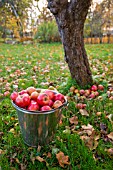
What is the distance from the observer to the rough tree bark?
96.5 inches

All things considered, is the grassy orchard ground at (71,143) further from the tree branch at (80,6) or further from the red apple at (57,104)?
the tree branch at (80,6)

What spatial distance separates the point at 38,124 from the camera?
1552 mm

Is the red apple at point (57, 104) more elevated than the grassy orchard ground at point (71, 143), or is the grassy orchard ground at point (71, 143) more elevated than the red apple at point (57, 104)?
the red apple at point (57, 104)

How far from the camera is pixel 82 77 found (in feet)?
9.28

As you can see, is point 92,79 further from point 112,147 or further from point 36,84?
Result: point 112,147

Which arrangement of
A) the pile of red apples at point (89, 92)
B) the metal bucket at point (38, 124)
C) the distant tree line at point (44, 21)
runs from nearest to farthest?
the metal bucket at point (38, 124) → the pile of red apples at point (89, 92) → the distant tree line at point (44, 21)

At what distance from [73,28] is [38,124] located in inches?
62.1

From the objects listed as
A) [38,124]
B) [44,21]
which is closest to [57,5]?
[38,124]

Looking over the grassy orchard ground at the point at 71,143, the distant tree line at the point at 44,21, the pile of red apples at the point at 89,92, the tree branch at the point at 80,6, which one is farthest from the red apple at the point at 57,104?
the distant tree line at the point at 44,21

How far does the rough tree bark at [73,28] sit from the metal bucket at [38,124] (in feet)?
4.12

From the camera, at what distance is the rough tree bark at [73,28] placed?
2.45m

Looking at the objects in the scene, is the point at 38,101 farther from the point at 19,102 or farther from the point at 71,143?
the point at 71,143

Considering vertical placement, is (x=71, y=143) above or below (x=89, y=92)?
below

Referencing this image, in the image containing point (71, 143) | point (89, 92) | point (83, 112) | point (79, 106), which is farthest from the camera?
point (89, 92)
